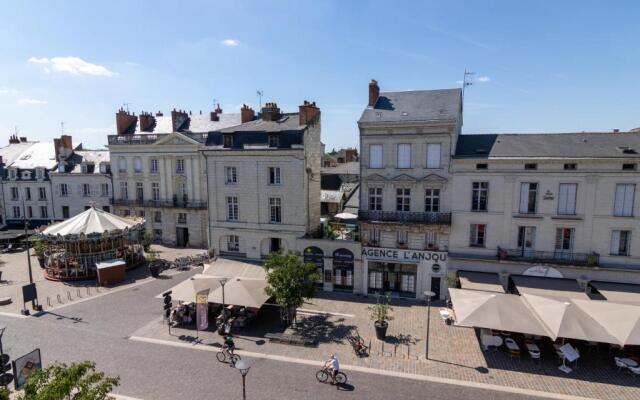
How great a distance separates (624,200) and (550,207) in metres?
4.09

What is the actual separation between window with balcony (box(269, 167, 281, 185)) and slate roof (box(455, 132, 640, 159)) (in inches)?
532

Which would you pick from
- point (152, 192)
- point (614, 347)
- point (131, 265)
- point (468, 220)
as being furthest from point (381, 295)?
point (152, 192)

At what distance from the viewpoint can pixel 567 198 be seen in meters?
24.0

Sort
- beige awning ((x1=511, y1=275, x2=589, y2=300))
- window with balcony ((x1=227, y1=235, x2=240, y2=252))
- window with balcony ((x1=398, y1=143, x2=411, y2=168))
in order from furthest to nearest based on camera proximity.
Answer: window with balcony ((x1=227, y1=235, x2=240, y2=252)) → window with balcony ((x1=398, y1=143, x2=411, y2=168)) → beige awning ((x1=511, y1=275, x2=589, y2=300))

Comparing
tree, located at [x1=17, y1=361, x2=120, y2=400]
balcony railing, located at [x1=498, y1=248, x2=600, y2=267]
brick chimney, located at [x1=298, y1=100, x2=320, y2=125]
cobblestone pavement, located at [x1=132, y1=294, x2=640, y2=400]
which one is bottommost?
cobblestone pavement, located at [x1=132, y1=294, x2=640, y2=400]

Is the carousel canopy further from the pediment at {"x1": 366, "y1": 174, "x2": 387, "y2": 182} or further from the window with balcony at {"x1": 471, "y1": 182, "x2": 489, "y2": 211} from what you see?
the window with balcony at {"x1": 471, "y1": 182, "x2": 489, "y2": 211}

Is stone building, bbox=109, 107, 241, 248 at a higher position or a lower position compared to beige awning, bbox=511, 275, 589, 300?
higher

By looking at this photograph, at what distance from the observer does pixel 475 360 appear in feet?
62.0

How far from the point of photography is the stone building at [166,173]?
4100 cm

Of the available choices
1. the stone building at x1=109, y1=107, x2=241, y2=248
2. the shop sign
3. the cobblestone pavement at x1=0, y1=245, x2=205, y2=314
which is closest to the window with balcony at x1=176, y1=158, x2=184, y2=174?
the stone building at x1=109, y1=107, x2=241, y2=248

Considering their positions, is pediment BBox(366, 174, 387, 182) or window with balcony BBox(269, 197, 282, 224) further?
window with balcony BBox(269, 197, 282, 224)

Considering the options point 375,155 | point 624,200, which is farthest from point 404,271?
point 624,200

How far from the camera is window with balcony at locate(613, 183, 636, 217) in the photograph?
904 inches

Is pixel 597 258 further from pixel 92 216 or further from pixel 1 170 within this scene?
pixel 1 170
